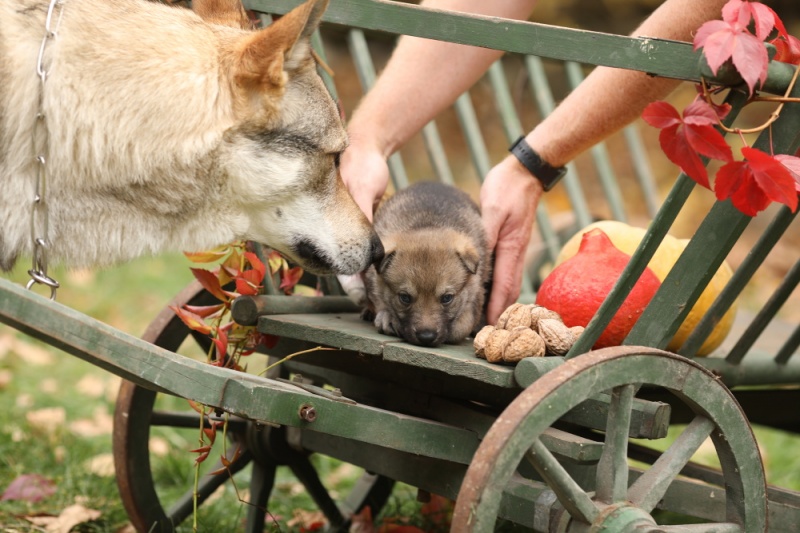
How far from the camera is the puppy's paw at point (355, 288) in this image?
2.67 metres

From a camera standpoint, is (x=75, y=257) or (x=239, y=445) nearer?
(x=75, y=257)

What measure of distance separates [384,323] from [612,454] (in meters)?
0.83

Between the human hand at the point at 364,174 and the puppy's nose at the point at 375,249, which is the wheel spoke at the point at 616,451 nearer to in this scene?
the puppy's nose at the point at 375,249

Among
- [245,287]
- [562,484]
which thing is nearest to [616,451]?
[562,484]

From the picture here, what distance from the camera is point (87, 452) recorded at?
3.49 meters

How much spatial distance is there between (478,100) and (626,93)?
20.6 ft

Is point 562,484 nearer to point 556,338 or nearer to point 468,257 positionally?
point 556,338

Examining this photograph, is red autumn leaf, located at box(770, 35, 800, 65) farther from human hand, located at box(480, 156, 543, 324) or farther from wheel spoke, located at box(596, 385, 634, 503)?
human hand, located at box(480, 156, 543, 324)

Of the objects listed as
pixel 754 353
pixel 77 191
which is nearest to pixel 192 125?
pixel 77 191

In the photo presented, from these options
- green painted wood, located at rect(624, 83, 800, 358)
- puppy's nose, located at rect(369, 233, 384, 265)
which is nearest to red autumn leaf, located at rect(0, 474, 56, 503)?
puppy's nose, located at rect(369, 233, 384, 265)

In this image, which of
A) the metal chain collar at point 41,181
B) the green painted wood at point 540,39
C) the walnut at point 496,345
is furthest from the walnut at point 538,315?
the metal chain collar at point 41,181

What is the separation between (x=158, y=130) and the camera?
1991 mm

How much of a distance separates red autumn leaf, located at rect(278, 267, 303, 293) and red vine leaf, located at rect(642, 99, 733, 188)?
1.15m

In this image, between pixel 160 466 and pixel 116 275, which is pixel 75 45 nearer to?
pixel 160 466
